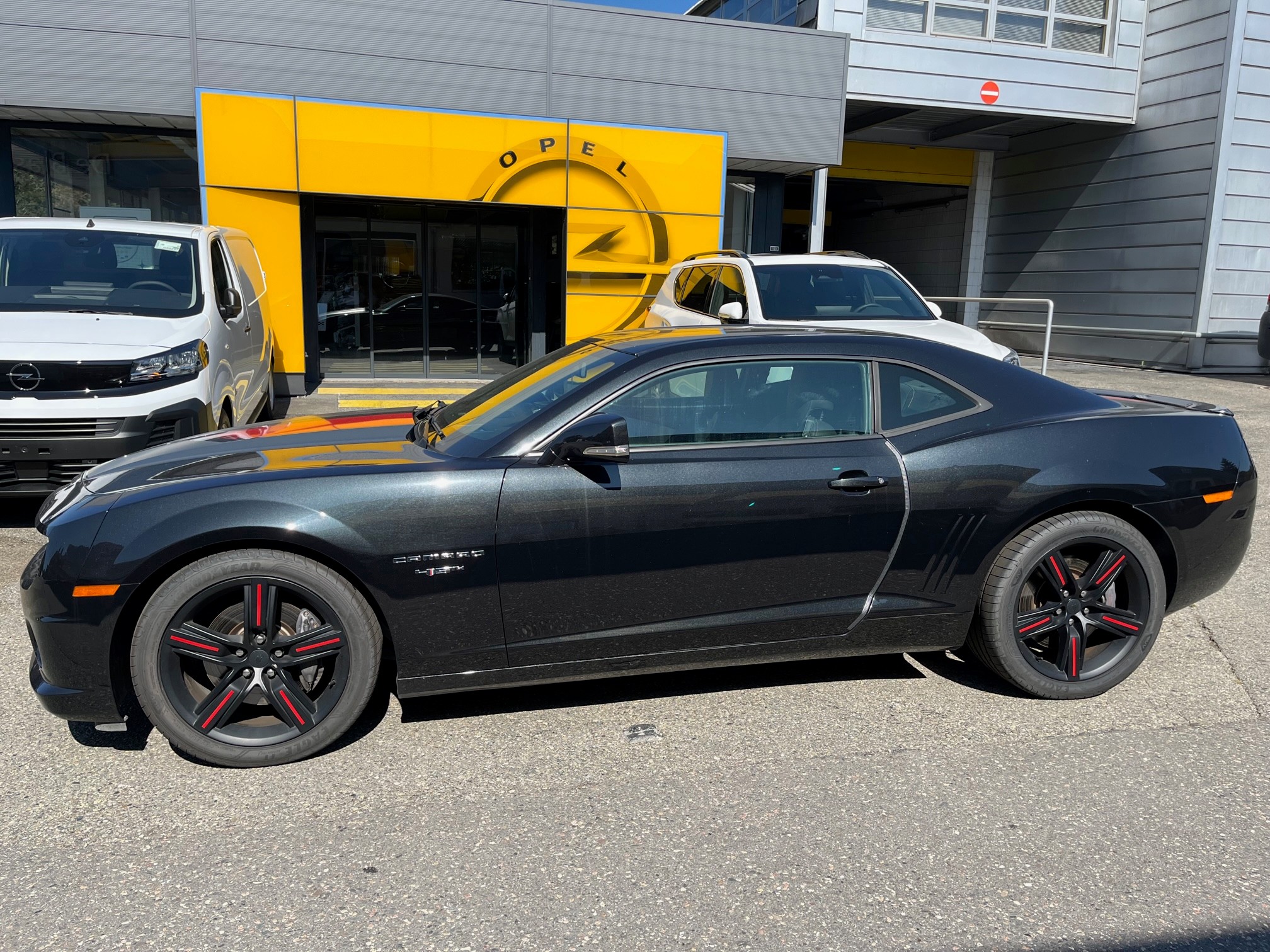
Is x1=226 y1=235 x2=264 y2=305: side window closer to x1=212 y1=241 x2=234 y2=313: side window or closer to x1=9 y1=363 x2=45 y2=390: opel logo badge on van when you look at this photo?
x1=212 y1=241 x2=234 y2=313: side window

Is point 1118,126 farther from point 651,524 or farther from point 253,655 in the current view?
point 253,655

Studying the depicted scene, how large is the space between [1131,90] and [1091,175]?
5.94ft

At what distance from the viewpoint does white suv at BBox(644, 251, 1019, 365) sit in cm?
859

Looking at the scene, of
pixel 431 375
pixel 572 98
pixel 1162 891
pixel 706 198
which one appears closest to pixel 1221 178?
pixel 706 198

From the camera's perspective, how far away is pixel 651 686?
4.05 metres

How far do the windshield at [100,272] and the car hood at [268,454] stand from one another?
3248mm

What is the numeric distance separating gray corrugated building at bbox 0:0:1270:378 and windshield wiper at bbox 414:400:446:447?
386 inches

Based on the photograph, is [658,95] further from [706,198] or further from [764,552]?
[764,552]

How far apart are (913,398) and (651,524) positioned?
1.24m

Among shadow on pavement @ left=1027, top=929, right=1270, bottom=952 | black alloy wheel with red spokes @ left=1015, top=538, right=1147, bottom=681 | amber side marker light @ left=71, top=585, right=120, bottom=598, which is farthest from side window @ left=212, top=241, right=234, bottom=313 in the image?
shadow on pavement @ left=1027, top=929, right=1270, bottom=952

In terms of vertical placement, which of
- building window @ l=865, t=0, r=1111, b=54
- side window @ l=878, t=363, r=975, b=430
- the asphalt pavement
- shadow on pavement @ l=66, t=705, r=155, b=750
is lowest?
shadow on pavement @ l=66, t=705, r=155, b=750

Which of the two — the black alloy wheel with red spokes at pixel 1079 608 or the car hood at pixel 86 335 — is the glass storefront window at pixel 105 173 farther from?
the black alloy wheel with red spokes at pixel 1079 608

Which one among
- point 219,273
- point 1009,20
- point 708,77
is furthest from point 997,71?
point 219,273

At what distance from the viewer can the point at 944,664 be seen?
4379 mm
